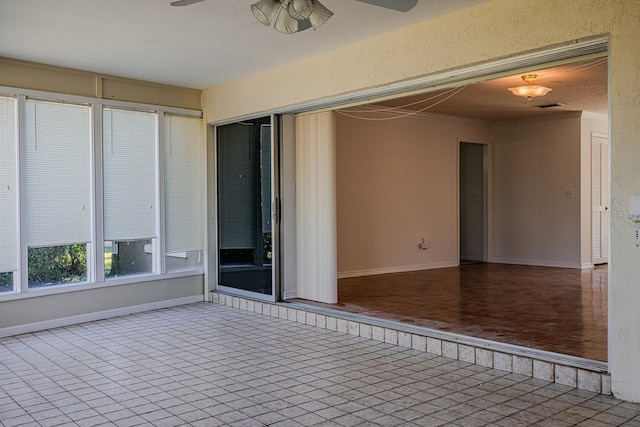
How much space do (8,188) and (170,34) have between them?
7.04 ft

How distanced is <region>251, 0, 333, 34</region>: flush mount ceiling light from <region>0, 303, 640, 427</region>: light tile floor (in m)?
2.10

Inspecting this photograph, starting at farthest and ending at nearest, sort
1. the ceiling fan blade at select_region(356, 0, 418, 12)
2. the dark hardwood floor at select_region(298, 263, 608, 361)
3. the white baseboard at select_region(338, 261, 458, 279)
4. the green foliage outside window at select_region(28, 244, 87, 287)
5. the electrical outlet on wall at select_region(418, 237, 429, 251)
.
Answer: the electrical outlet on wall at select_region(418, 237, 429, 251), the white baseboard at select_region(338, 261, 458, 279), the green foliage outside window at select_region(28, 244, 87, 287), the dark hardwood floor at select_region(298, 263, 608, 361), the ceiling fan blade at select_region(356, 0, 418, 12)

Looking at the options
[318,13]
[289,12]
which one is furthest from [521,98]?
[289,12]

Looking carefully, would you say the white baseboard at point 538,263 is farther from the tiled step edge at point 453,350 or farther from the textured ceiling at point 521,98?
the tiled step edge at point 453,350

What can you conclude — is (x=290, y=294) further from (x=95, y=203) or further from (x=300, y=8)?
(x=300, y=8)

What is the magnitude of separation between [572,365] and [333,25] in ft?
9.43

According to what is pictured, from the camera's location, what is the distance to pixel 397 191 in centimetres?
797

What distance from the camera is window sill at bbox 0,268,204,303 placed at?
5080 millimetres

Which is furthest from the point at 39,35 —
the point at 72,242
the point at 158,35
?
the point at 72,242

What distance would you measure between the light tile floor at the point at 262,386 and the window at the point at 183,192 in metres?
1.53

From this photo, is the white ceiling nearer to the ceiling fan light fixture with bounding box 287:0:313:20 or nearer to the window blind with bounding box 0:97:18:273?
the window blind with bounding box 0:97:18:273

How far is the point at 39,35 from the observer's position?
4340mm

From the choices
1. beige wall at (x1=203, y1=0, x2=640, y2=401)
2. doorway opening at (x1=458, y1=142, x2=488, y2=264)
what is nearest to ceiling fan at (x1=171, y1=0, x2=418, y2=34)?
beige wall at (x1=203, y1=0, x2=640, y2=401)

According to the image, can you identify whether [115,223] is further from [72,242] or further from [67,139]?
[67,139]
